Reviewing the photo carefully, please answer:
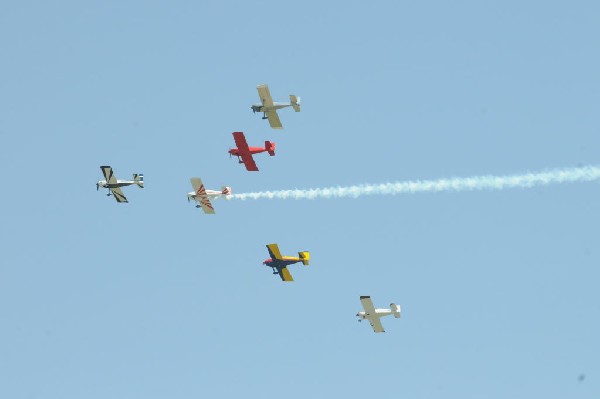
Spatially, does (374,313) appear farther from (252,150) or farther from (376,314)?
(252,150)

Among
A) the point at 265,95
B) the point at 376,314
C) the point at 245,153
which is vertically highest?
the point at 265,95

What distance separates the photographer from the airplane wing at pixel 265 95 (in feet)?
387

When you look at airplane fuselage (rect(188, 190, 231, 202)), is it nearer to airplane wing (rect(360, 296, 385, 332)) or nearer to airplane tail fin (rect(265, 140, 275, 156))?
airplane tail fin (rect(265, 140, 275, 156))

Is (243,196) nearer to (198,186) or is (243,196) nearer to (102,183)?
(198,186)

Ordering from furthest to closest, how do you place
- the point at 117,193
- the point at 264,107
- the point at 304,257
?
1. the point at 117,193
2. the point at 304,257
3. the point at 264,107

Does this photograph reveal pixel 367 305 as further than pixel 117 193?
Yes

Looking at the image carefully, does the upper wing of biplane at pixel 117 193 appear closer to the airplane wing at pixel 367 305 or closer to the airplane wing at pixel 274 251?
the airplane wing at pixel 274 251

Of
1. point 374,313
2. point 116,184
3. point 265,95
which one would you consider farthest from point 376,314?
point 116,184

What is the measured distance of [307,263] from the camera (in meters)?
126

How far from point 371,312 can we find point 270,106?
24.0 metres

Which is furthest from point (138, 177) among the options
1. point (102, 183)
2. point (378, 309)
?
point (378, 309)

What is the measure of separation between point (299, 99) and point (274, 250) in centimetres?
1639

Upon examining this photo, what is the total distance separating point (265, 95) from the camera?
118250 mm

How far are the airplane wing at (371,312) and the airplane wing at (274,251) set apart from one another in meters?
9.14
